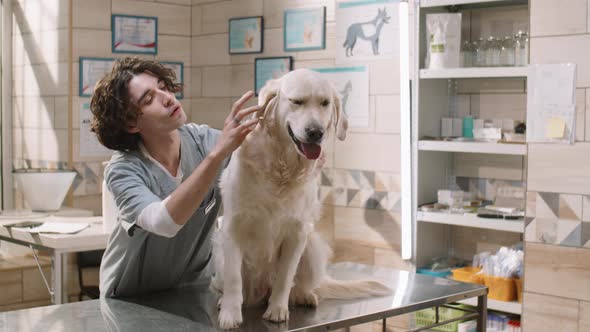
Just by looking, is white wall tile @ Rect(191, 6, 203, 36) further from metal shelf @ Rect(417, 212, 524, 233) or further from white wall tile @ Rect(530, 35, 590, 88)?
white wall tile @ Rect(530, 35, 590, 88)

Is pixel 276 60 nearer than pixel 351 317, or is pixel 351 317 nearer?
pixel 351 317

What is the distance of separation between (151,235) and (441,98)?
8.21 feet

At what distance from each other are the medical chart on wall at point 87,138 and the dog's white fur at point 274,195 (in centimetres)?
349

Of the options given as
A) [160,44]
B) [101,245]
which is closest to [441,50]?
[101,245]

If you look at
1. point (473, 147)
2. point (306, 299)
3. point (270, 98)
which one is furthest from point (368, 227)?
point (270, 98)

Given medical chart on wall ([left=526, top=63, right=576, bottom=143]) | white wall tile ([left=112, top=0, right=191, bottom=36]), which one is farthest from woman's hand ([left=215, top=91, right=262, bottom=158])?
white wall tile ([left=112, top=0, right=191, bottom=36])

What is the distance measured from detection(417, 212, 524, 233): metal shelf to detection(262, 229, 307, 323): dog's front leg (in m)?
1.97

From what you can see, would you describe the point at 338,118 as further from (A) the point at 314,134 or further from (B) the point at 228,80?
(B) the point at 228,80

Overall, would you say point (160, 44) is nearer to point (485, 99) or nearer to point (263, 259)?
point (485, 99)

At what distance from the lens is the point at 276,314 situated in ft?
6.88

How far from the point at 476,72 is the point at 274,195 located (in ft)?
7.36

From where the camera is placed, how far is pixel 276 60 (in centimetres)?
529

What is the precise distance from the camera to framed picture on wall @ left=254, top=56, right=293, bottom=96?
521cm

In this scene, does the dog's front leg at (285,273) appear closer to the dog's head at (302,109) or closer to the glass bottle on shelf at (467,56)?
the dog's head at (302,109)
